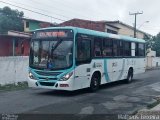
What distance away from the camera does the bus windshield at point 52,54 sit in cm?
1454

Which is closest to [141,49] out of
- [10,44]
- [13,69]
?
[13,69]

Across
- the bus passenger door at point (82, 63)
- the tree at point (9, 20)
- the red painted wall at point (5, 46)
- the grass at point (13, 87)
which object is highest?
the tree at point (9, 20)

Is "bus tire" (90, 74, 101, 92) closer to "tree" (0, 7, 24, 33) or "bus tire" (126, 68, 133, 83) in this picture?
"bus tire" (126, 68, 133, 83)

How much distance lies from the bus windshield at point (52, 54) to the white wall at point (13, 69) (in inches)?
152

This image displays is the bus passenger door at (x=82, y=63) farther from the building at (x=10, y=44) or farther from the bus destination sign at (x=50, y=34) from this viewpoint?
the building at (x=10, y=44)

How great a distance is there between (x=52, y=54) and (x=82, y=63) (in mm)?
1473

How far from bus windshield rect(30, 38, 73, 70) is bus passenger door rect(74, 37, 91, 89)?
50 cm

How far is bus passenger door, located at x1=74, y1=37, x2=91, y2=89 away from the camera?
1490 cm

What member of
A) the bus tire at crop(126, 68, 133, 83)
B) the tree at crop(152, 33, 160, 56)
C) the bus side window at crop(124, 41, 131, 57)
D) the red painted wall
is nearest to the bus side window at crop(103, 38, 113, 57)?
the bus side window at crop(124, 41, 131, 57)

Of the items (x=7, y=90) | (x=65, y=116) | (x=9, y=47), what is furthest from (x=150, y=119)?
(x=9, y=47)

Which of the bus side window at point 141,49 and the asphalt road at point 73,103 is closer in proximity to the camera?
the asphalt road at point 73,103

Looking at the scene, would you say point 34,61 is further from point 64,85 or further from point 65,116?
point 65,116

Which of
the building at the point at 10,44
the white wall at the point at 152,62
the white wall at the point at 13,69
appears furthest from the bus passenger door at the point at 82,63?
the white wall at the point at 152,62

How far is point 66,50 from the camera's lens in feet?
47.9
